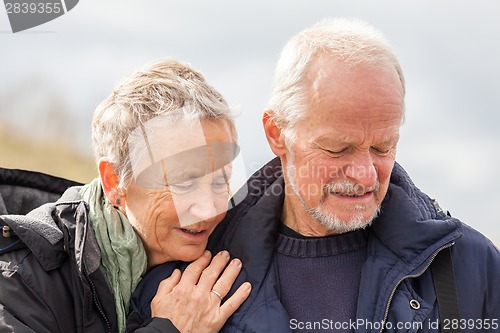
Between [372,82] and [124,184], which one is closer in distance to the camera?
[372,82]

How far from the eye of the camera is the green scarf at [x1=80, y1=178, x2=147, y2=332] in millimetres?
2592

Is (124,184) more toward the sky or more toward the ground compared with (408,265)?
more toward the sky

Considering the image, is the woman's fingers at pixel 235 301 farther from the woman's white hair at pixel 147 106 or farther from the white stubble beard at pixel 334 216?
the woman's white hair at pixel 147 106

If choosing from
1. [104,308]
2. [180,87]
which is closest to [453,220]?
[180,87]

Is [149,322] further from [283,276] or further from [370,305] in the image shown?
[370,305]

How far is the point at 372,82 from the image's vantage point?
2.45m

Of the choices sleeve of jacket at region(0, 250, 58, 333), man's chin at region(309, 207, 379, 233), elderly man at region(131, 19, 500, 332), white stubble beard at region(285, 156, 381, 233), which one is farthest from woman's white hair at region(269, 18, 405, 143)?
sleeve of jacket at region(0, 250, 58, 333)

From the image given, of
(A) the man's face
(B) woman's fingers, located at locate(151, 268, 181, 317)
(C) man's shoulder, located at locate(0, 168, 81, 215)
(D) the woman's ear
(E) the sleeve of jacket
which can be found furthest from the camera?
(C) man's shoulder, located at locate(0, 168, 81, 215)

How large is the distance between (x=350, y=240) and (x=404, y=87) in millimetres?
594

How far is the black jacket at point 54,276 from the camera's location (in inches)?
95.3

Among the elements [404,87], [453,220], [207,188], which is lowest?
[453,220]

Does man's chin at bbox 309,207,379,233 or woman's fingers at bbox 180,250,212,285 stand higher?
man's chin at bbox 309,207,379,233

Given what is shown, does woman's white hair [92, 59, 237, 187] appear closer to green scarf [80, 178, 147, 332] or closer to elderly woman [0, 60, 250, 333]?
elderly woman [0, 60, 250, 333]

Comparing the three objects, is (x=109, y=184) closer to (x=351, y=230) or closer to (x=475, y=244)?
(x=351, y=230)
